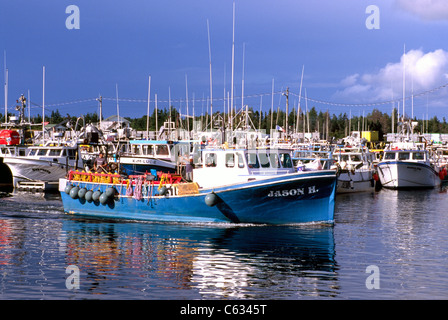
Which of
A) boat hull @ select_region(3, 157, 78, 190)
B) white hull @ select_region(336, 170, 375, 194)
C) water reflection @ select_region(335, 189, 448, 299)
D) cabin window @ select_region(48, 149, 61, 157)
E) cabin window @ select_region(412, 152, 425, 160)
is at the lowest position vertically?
water reflection @ select_region(335, 189, 448, 299)

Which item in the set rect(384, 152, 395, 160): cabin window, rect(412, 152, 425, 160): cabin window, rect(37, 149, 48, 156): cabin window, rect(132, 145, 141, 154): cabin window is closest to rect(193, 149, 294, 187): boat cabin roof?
rect(132, 145, 141, 154): cabin window

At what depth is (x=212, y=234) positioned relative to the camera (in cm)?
2453

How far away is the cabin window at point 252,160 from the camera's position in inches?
1031

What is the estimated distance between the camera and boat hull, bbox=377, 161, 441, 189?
54094 mm

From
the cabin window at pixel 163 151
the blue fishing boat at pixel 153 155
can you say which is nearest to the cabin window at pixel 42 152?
the blue fishing boat at pixel 153 155

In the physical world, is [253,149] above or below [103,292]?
above

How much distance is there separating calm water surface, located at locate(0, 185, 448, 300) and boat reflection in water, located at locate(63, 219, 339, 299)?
3cm

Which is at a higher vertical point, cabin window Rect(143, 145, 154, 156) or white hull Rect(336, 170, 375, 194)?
cabin window Rect(143, 145, 154, 156)

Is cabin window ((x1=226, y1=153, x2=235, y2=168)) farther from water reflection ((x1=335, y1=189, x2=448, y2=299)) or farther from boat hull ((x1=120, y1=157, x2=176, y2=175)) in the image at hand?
boat hull ((x1=120, y1=157, x2=176, y2=175))

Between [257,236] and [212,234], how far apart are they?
1.86 metres

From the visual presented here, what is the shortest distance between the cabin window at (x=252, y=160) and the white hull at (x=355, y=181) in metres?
23.0

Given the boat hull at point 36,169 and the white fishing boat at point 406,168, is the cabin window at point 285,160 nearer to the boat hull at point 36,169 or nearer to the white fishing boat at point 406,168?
the boat hull at point 36,169
